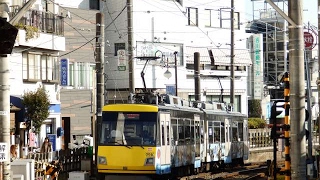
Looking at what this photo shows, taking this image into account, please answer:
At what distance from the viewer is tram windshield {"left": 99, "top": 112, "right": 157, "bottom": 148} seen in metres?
28.7

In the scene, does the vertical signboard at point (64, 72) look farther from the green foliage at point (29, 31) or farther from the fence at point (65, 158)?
the fence at point (65, 158)

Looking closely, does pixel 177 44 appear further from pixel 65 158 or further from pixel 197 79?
pixel 65 158

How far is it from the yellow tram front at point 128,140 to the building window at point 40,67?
13108mm

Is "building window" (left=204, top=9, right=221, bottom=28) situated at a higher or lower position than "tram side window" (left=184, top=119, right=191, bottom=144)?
higher

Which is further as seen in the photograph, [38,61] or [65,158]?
[38,61]

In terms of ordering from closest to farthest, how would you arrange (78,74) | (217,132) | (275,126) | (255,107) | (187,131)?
(275,126)
(187,131)
(217,132)
(78,74)
(255,107)

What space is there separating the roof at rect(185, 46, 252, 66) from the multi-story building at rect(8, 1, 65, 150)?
2153cm

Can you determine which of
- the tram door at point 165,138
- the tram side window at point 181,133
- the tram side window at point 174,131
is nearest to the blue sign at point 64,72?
the tram side window at point 181,133

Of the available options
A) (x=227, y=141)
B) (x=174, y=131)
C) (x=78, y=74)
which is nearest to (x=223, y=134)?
(x=227, y=141)

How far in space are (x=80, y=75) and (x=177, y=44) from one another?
14.0m

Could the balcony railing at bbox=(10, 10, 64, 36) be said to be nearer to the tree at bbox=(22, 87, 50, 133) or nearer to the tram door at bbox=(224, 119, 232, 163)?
the tree at bbox=(22, 87, 50, 133)

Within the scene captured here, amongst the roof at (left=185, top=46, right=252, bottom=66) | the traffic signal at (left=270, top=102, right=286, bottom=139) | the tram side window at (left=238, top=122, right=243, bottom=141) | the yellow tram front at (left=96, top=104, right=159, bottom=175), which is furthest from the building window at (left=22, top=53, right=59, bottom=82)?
the roof at (left=185, top=46, right=252, bottom=66)

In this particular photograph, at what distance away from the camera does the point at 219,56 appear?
224 ft

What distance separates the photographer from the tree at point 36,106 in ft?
132
